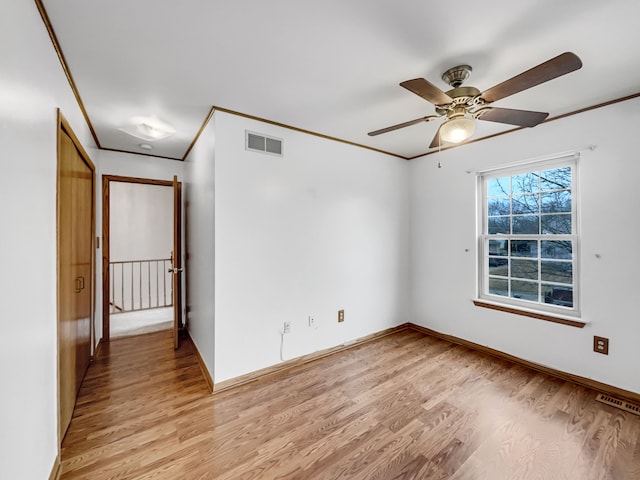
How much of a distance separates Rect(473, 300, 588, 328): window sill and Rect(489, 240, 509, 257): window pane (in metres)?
0.59

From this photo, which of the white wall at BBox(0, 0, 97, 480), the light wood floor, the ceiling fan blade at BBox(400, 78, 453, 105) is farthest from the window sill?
the white wall at BBox(0, 0, 97, 480)

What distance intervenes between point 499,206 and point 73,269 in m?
4.22

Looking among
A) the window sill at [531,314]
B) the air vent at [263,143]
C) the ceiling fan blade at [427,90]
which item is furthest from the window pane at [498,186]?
the air vent at [263,143]

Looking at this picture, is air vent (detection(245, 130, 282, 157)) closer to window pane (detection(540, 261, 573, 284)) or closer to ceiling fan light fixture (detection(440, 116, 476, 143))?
ceiling fan light fixture (detection(440, 116, 476, 143))

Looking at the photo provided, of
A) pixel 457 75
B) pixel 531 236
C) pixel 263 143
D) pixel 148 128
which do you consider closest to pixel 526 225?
pixel 531 236

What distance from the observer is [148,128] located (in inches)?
111

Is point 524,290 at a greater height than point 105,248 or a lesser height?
lesser

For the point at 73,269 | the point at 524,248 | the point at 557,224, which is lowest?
the point at 73,269

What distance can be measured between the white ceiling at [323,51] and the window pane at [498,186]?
831 millimetres

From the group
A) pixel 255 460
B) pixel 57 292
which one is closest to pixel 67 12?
pixel 57 292

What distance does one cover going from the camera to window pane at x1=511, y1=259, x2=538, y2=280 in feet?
9.78

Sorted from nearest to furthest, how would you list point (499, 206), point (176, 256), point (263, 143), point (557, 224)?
point (263, 143), point (557, 224), point (499, 206), point (176, 256)

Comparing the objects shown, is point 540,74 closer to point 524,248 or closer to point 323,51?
point 323,51

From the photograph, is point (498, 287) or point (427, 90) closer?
point (427, 90)
